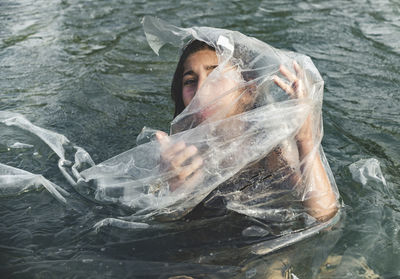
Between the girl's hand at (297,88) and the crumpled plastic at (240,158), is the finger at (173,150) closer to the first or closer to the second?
the crumpled plastic at (240,158)

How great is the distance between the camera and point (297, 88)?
2.54 meters

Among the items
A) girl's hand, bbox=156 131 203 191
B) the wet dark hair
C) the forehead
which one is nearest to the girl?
girl's hand, bbox=156 131 203 191

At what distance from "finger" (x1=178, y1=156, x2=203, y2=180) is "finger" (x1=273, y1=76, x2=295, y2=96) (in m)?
0.57

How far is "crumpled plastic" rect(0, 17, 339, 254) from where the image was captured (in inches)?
97.6

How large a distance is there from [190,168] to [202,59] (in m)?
0.71

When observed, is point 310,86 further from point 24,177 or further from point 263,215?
point 24,177

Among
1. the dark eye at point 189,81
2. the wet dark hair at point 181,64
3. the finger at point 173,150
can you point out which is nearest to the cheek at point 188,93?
the dark eye at point 189,81

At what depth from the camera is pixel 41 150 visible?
3553 millimetres

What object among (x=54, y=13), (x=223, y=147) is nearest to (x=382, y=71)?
(x=223, y=147)

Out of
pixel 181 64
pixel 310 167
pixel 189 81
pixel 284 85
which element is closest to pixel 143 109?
pixel 181 64

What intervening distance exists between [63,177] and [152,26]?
1.13 metres

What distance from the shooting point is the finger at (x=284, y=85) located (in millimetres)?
2559

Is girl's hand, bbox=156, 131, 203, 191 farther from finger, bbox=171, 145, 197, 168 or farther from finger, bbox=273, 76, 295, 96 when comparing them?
finger, bbox=273, 76, 295, 96

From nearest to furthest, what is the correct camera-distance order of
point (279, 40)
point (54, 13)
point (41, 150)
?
point (41, 150) → point (279, 40) → point (54, 13)
